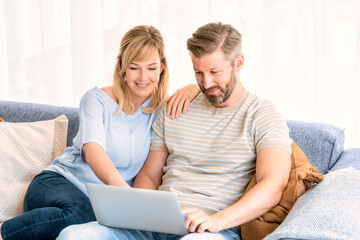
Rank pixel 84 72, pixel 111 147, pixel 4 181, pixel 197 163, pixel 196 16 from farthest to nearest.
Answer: pixel 84 72 → pixel 196 16 → pixel 4 181 → pixel 111 147 → pixel 197 163

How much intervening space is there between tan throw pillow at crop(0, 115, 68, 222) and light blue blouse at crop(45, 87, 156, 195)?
27 cm

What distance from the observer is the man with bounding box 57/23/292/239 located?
5.32 feet

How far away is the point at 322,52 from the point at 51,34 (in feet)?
5.80

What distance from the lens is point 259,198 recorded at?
5.10ft

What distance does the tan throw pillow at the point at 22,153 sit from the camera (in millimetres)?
2121

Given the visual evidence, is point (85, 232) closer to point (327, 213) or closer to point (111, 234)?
point (111, 234)

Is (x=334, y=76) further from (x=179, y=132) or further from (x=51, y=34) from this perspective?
(x=51, y=34)

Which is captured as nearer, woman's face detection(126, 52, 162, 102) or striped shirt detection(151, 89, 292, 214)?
striped shirt detection(151, 89, 292, 214)

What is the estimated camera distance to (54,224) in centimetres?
181

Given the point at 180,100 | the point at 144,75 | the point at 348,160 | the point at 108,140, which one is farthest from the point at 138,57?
the point at 348,160

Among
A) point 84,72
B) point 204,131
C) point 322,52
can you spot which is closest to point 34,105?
point 84,72

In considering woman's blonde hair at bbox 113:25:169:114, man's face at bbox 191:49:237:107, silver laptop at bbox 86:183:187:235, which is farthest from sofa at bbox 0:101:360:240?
woman's blonde hair at bbox 113:25:169:114

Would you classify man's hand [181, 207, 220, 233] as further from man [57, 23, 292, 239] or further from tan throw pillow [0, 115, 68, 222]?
tan throw pillow [0, 115, 68, 222]

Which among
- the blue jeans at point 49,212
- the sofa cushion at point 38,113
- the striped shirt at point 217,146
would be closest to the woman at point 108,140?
the blue jeans at point 49,212
